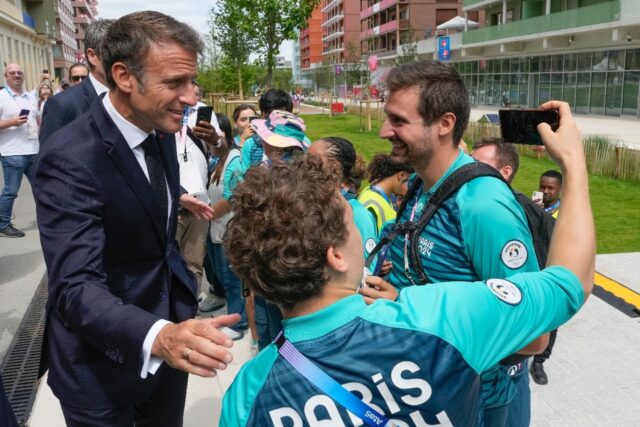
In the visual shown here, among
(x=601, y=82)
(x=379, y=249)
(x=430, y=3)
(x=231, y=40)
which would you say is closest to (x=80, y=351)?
(x=379, y=249)

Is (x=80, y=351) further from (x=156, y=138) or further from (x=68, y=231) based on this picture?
(x=156, y=138)

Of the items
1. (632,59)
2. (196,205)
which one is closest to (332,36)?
(632,59)

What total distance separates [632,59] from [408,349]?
3059cm

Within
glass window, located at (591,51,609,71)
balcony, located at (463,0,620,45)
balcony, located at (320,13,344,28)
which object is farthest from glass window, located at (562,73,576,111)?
balcony, located at (320,13,344,28)

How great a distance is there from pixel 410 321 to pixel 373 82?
214 ft

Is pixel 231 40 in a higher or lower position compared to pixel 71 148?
higher

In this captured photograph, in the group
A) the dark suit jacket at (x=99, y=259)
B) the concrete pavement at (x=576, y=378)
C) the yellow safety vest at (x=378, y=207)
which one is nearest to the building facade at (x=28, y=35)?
the concrete pavement at (x=576, y=378)

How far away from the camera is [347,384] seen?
1310 millimetres

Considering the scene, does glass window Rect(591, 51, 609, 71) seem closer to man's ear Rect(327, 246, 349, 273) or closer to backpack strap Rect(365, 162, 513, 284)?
backpack strap Rect(365, 162, 513, 284)

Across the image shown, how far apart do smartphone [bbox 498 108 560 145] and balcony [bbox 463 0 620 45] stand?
95.8 feet

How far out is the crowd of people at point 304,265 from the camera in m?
1.33

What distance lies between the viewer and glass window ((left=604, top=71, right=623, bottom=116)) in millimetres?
28547

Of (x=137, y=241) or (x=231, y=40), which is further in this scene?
(x=231, y=40)

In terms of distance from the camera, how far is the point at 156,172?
228 cm
